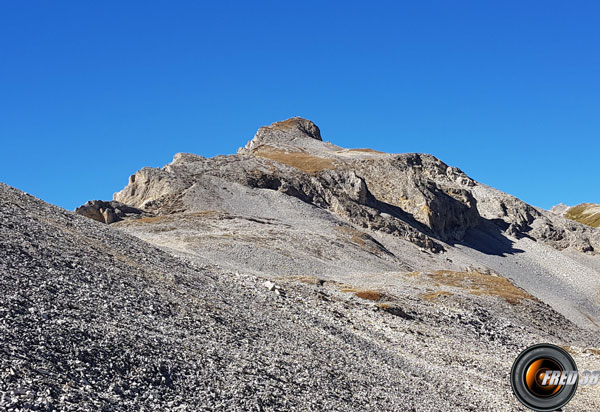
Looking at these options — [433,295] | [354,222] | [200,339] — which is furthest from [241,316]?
[354,222]

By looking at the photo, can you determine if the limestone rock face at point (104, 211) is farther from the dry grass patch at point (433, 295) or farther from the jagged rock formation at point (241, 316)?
the dry grass patch at point (433, 295)

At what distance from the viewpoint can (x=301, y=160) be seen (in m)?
150

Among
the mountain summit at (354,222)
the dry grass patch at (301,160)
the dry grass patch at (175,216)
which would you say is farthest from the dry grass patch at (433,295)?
the dry grass patch at (301,160)

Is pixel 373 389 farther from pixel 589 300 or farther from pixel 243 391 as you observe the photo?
pixel 589 300

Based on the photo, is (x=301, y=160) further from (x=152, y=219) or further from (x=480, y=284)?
(x=480, y=284)

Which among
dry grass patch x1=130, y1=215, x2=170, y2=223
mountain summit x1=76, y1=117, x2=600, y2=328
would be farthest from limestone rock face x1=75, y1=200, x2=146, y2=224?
dry grass patch x1=130, y1=215, x2=170, y2=223

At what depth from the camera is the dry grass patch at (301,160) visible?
5507 inches

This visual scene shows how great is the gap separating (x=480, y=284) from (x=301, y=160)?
256ft

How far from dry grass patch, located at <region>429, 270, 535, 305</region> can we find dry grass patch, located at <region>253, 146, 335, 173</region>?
57888 millimetres

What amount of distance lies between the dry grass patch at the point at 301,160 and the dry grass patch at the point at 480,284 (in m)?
57.9

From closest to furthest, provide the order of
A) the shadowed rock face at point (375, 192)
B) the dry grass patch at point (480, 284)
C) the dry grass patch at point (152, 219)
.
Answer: the dry grass patch at point (480, 284) → the dry grass patch at point (152, 219) → the shadowed rock face at point (375, 192)

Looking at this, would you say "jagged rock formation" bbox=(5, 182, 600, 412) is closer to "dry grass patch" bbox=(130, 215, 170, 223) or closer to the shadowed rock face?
"dry grass patch" bbox=(130, 215, 170, 223)

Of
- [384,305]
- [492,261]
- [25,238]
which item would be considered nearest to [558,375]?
[25,238]

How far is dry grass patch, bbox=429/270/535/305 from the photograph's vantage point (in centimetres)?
7100
